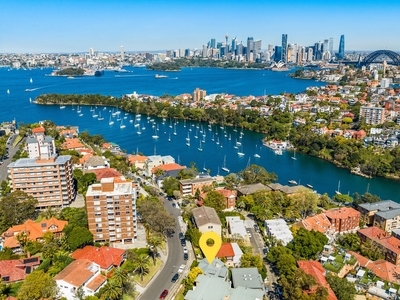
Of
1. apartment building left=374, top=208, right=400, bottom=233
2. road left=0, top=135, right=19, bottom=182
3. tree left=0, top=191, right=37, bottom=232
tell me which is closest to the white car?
tree left=0, top=191, right=37, bottom=232

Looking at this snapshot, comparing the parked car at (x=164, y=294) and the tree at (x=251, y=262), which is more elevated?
the tree at (x=251, y=262)

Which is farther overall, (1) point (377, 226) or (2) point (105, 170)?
(2) point (105, 170)

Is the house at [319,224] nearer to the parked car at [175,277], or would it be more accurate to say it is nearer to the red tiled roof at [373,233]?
the red tiled roof at [373,233]

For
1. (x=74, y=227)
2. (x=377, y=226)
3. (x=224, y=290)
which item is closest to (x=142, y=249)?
(x=74, y=227)

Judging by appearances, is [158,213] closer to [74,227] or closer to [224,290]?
[74,227]

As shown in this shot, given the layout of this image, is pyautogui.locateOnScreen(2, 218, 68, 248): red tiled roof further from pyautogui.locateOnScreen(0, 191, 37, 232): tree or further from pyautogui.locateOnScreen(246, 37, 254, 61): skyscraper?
pyautogui.locateOnScreen(246, 37, 254, 61): skyscraper

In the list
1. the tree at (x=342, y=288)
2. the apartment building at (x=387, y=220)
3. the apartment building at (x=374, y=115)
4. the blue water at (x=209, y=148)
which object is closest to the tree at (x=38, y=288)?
the tree at (x=342, y=288)
